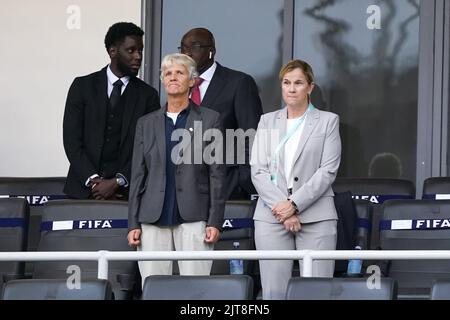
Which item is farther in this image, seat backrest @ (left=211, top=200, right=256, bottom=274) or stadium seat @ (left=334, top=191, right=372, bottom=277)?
seat backrest @ (left=211, top=200, right=256, bottom=274)

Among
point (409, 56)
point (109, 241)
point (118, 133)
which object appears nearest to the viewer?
point (109, 241)

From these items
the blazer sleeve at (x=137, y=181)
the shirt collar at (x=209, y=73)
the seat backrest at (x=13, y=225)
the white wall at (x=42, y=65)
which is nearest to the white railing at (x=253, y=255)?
the blazer sleeve at (x=137, y=181)

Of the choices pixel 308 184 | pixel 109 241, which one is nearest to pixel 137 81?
pixel 109 241

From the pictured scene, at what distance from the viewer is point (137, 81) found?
883 cm

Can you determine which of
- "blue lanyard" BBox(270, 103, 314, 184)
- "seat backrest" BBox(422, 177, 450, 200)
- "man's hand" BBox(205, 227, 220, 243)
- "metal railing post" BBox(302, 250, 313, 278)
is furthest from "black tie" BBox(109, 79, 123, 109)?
"metal railing post" BBox(302, 250, 313, 278)

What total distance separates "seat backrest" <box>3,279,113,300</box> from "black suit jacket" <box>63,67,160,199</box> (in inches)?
90.4

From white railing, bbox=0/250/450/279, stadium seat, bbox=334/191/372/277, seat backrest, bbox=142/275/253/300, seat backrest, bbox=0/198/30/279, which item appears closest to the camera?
seat backrest, bbox=142/275/253/300

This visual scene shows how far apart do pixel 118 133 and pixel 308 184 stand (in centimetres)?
178

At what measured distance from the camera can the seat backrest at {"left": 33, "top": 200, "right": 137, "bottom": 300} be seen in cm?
816

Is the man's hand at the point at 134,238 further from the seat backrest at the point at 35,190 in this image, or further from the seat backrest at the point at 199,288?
the seat backrest at the point at 35,190

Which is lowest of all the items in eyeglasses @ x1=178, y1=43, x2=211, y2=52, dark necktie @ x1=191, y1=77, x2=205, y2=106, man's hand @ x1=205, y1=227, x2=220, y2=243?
man's hand @ x1=205, y1=227, x2=220, y2=243

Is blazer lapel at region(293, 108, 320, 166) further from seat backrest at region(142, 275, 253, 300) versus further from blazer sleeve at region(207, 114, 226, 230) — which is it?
seat backrest at region(142, 275, 253, 300)

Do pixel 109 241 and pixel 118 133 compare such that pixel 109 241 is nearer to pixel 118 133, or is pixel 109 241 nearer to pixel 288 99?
pixel 118 133

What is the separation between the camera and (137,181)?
759cm
